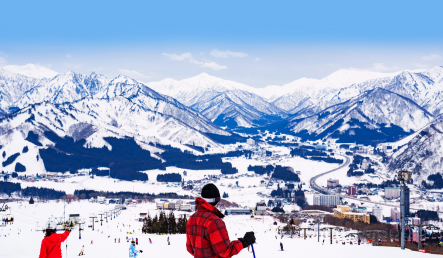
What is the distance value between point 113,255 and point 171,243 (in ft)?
22.0

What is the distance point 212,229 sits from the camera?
7.89 metres

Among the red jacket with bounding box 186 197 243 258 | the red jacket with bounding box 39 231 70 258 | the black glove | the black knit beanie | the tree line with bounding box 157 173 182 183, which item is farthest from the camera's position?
the tree line with bounding box 157 173 182 183

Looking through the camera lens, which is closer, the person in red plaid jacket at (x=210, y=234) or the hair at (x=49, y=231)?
the person in red plaid jacket at (x=210, y=234)

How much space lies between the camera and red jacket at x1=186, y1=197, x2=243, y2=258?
7.90 meters

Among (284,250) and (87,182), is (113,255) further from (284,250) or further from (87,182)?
(87,182)

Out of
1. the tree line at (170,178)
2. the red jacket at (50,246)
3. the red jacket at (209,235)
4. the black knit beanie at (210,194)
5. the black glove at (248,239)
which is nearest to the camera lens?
the red jacket at (209,235)

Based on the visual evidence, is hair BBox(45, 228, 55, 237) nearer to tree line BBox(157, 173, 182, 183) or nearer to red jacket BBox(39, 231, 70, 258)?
red jacket BBox(39, 231, 70, 258)

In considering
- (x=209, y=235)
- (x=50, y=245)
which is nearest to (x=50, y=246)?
(x=50, y=245)

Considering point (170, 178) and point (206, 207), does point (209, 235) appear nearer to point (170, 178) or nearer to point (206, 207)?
point (206, 207)

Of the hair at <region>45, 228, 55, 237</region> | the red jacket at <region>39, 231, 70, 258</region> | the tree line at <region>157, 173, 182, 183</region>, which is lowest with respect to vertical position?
the tree line at <region>157, 173, 182, 183</region>

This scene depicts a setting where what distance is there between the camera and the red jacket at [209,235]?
790 centimetres

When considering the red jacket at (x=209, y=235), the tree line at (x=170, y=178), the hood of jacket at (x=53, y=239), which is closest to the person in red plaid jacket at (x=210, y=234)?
the red jacket at (x=209, y=235)

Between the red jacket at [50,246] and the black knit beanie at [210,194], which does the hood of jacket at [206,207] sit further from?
the red jacket at [50,246]

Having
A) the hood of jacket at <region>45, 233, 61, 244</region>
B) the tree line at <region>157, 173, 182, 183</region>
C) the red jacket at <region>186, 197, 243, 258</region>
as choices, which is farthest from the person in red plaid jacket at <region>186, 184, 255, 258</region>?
the tree line at <region>157, 173, 182, 183</region>
